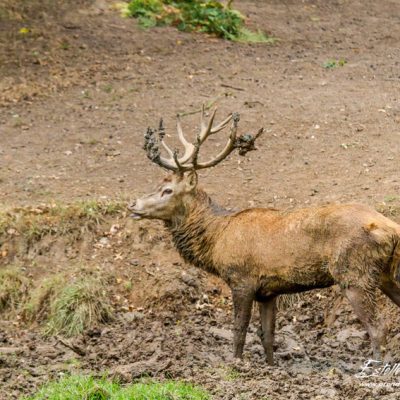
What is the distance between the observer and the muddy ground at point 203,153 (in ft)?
35.4

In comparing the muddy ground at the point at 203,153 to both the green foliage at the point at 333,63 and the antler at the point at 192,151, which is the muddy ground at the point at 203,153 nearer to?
the green foliage at the point at 333,63

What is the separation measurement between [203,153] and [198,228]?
12.4ft

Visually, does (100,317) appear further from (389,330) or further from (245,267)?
(389,330)

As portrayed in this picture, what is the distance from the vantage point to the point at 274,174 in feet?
46.1

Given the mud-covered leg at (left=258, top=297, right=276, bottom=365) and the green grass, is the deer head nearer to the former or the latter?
the mud-covered leg at (left=258, top=297, right=276, bottom=365)

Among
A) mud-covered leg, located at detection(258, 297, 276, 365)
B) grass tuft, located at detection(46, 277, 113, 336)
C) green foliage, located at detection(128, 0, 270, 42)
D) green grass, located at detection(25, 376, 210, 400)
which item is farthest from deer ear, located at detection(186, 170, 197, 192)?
green foliage, located at detection(128, 0, 270, 42)

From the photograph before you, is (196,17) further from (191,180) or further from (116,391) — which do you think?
(116,391)

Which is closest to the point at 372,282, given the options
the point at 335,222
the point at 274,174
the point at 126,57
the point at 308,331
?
the point at 335,222

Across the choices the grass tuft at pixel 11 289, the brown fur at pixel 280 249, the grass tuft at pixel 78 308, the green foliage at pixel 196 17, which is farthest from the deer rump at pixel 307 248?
the green foliage at pixel 196 17

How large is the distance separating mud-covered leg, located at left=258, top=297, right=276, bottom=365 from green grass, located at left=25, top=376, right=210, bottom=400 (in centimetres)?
200

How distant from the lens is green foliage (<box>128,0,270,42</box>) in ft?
64.4

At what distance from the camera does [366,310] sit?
32.5ft

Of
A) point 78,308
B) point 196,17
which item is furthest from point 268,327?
point 196,17

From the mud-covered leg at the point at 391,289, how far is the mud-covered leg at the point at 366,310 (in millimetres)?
296
